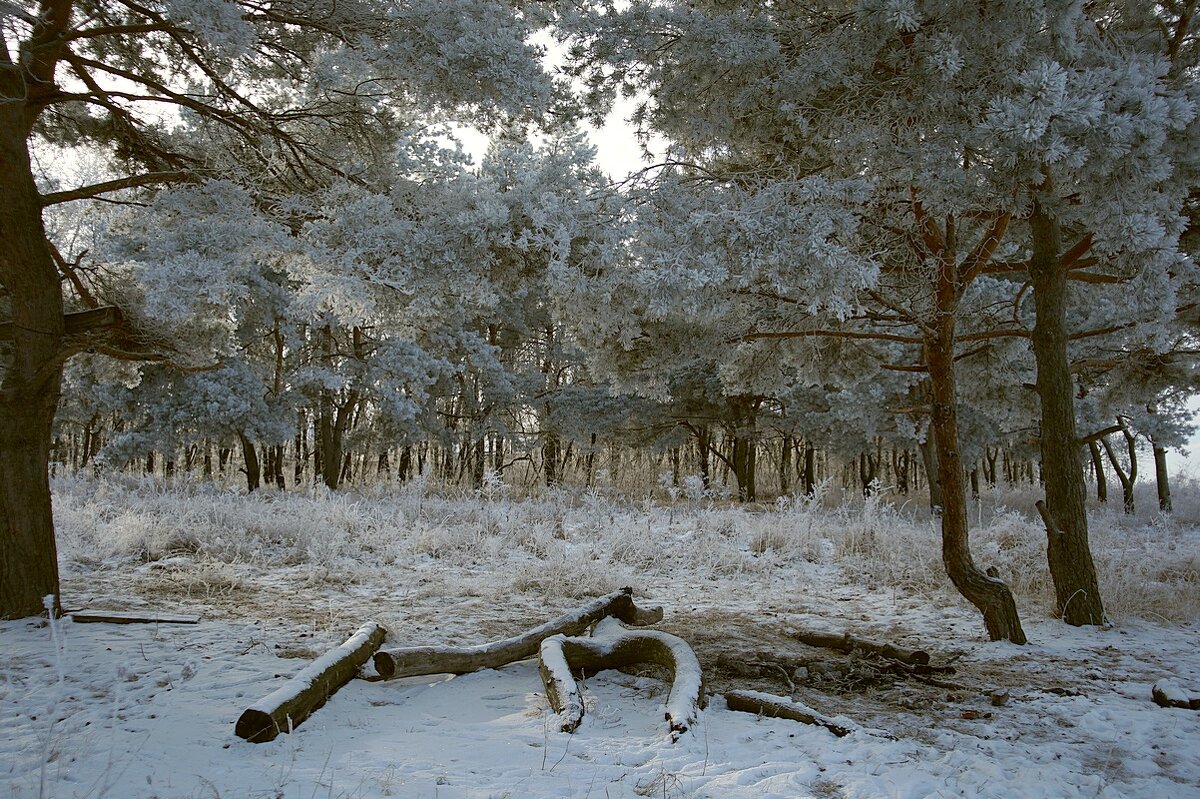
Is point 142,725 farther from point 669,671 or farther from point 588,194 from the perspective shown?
point 588,194

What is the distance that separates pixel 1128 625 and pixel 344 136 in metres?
9.21

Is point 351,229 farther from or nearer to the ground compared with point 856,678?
farther from the ground

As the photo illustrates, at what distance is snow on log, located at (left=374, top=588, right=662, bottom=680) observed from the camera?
15.3 ft

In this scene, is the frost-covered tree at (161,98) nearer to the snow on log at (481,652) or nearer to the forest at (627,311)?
the forest at (627,311)

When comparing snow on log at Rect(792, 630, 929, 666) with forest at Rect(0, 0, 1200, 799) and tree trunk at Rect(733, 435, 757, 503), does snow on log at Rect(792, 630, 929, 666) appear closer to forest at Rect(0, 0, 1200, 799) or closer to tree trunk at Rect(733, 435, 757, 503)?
forest at Rect(0, 0, 1200, 799)

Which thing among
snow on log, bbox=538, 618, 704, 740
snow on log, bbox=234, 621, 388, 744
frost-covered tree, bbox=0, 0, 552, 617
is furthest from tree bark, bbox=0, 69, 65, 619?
snow on log, bbox=538, 618, 704, 740

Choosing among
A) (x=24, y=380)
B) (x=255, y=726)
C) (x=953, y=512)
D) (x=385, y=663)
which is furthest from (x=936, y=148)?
(x=24, y=380)

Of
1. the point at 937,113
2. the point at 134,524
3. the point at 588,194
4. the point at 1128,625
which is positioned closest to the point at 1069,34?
the point at 937,113

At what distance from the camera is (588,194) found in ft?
19.4

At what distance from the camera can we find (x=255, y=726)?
363cm

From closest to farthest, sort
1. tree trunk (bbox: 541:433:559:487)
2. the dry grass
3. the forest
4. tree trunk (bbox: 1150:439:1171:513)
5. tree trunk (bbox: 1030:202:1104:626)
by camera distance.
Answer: the forest < tree trunk (bbox: 1030:202:1104:626) < the dry grass < tree trunk (bbox: 1150:439:1171:513) < tree trunk (bbox: 541:433:559:487)

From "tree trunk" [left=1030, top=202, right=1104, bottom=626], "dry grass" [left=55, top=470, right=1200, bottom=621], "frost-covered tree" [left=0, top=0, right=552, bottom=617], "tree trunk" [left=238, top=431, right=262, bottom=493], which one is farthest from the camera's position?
"tree trunk" [left=238, top=431, right=262, bottom=493]

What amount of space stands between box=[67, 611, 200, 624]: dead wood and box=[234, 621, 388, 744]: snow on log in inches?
80.9

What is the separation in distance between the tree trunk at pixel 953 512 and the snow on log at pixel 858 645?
1.12 metres
